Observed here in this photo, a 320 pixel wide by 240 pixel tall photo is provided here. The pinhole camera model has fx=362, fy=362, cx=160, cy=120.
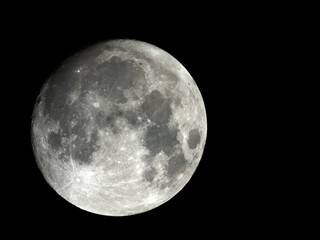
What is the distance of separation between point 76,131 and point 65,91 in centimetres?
48

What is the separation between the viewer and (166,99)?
4.05 m

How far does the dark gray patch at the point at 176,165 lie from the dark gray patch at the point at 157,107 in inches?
18.7

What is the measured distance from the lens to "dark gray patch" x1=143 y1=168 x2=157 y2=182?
406 cm

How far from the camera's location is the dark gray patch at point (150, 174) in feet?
13.3

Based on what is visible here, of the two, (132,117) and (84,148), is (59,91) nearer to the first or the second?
(84,148)

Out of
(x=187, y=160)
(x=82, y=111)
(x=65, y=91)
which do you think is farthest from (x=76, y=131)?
(x=187, y=160)

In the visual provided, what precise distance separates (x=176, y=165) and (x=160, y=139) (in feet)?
1.44

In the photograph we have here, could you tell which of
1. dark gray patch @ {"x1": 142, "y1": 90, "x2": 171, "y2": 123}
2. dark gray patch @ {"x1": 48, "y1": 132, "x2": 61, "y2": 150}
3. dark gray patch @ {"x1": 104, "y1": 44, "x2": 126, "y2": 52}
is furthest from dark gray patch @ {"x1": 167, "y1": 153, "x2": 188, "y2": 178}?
dark gray patch @ {"x1": 104, "y1": 44, "x2": 126, "y2": 52}

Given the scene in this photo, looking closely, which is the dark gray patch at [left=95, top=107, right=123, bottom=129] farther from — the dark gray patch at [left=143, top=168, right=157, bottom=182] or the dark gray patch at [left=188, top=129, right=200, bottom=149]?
the dark gray patch at [left=188, top=129, right=200, bottom=149]

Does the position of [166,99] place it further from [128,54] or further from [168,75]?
[128,54]

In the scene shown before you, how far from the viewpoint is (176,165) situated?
167 inches

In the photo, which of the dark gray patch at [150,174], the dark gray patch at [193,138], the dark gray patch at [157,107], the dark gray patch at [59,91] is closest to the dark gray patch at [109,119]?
the dark gray patch at [157,107]

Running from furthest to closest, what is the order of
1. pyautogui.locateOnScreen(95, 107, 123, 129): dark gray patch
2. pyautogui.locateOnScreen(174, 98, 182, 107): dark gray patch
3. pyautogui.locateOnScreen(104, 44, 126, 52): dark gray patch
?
pyautogui.locateOnScreen(104, 44, 126, 52): dark gray patch
pyautogui.locateOnScreen(174, 98, 182, 107): dark gray patch
pyautogui.locateOnScreen(95, 107, 123, 129): dark gray patch

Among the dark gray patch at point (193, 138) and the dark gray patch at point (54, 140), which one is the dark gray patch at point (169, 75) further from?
the dark gray patch at point (54, 140)
